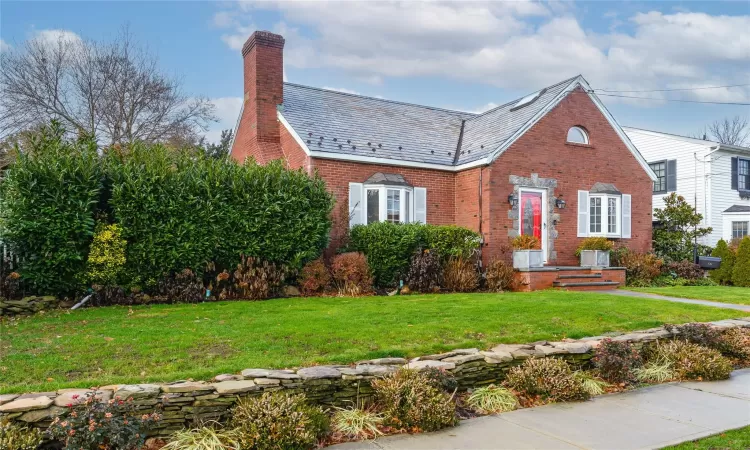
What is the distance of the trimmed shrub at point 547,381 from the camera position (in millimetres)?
5398

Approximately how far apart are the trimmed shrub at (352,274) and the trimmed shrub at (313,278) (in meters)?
0.33

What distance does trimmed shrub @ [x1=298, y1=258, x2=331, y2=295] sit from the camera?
11148 mm

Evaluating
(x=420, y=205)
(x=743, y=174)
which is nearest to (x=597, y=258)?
(x=420, y=205)

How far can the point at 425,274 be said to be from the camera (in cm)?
1240

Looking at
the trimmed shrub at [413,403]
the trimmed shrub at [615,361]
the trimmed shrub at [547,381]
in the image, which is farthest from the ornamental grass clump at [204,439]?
the trimmed shrub at [615,361]

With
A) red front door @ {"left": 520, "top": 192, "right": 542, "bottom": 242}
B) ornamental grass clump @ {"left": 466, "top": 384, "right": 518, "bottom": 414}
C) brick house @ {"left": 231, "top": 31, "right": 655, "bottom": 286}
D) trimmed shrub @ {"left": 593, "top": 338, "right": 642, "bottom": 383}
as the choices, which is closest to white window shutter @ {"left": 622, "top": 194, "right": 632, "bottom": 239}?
brick house @ {"left": 231, "top": 31, "right": 655, "bottom": 286}

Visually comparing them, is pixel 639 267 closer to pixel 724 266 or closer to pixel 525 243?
pixel 724 266

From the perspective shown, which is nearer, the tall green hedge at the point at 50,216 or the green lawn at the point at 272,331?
the green lawn at the point at 272,331

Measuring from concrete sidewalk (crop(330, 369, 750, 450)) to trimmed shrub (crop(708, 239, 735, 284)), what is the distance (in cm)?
1276

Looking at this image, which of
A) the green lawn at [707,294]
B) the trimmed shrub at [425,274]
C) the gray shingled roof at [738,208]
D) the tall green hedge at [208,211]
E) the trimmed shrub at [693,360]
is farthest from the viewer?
the gray shingled roof at [738,208]

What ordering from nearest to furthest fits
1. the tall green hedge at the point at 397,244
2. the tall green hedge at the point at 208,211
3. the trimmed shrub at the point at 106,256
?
the trimmed shrub at the point at 106,256 → the tall green hedge at the point at 208,211 → the tall green hedge at the point at 397,244

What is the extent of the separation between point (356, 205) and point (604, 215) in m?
8.36

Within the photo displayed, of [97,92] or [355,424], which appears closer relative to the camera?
[355,424]

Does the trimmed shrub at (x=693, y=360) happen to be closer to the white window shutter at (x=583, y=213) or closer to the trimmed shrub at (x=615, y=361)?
the trimmed shrub at (x=615, y=361)
